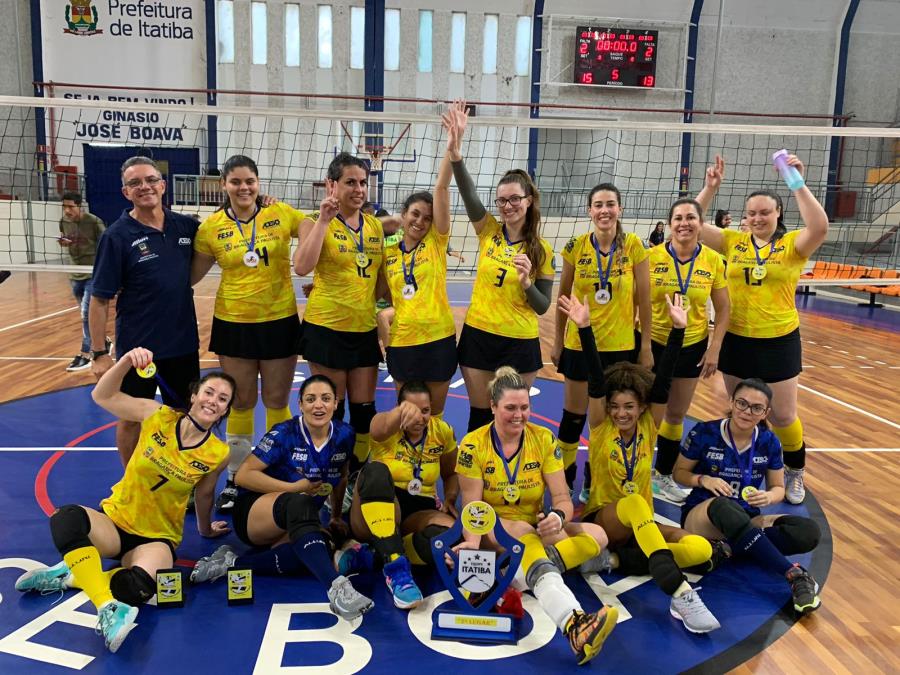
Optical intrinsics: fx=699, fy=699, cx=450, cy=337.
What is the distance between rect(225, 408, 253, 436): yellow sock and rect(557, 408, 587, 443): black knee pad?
5.96ft

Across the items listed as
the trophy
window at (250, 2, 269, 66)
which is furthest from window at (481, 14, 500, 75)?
the trophy

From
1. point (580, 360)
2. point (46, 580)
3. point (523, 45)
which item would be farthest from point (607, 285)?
point (523, 45)

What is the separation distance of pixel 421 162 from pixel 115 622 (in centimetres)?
1466

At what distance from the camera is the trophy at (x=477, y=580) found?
111 inches

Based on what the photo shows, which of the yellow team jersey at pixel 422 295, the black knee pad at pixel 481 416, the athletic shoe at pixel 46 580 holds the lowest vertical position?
the athletic shoe at pixel 46 580

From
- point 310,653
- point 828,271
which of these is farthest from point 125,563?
point 828,271

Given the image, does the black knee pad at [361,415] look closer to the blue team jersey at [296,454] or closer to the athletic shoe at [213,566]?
the blue team jersey at [296,454]

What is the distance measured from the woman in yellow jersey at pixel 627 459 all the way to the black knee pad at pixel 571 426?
0.40 meters

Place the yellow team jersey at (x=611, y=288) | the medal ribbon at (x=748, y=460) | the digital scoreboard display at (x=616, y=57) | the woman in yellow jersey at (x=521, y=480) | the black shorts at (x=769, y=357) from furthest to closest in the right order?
the digital scoreboard display at (x=616, y=57), the black shorts at (x=769, y=357), the yellow team jersey at (x=611, y=288), the medal ribbon at (x=748, y=460), the woman in yellow jersey at (x=521, y=480)

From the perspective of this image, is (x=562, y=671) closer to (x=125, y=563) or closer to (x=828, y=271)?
(x=125, y=563)

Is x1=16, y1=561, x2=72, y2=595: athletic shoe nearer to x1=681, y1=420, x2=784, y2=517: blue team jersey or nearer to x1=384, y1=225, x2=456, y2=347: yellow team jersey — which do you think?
x1=384, y1=225, x2=456, y2=347: yellow team jersey

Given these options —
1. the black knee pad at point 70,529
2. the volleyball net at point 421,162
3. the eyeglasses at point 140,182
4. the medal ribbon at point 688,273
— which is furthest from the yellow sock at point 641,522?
the volleyball net at point 421,162

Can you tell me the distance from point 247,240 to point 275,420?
1007mm

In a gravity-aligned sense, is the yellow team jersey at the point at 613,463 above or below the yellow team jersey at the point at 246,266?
below
